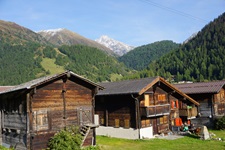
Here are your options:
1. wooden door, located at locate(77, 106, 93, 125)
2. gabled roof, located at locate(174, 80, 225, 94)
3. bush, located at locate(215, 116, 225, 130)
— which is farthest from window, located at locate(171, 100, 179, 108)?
wooden door, located at locate(77, 106, 93, 125)

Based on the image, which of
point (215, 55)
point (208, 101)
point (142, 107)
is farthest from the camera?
point (215, 55)

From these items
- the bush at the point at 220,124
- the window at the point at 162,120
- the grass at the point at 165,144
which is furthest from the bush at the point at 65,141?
the bush at the point at 220,124

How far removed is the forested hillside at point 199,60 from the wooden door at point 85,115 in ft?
389

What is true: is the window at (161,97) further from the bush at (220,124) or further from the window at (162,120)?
the bush at (220,124)

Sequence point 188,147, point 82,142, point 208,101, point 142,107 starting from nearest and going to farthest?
point 82,142, point 188,147, point 142,107, point 208,101

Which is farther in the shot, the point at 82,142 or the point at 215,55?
the point at 215,55

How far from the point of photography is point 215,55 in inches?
5723

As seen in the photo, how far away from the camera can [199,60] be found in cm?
15038

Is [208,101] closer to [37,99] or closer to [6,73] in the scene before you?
[37,99]

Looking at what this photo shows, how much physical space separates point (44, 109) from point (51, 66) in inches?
6404

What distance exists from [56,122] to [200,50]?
147549mm

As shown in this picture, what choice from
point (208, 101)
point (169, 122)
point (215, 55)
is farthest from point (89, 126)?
point (215, 55)

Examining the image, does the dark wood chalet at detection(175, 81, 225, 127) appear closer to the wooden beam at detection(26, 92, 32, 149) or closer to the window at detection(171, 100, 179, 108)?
the window at detection(171, 100, 179, 108)

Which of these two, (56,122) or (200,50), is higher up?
(200,50)
